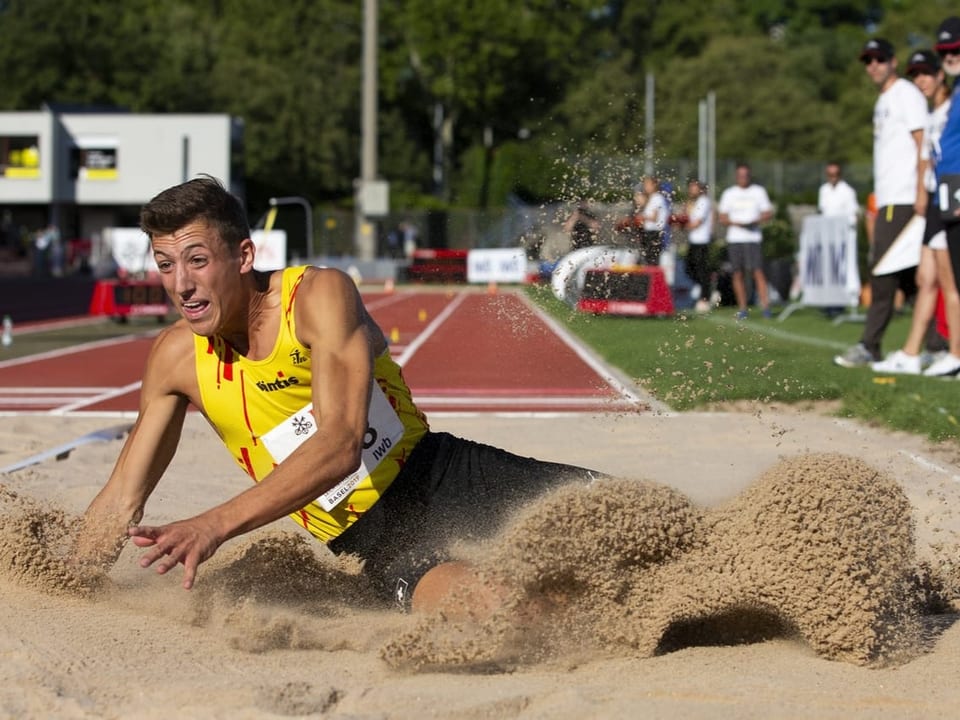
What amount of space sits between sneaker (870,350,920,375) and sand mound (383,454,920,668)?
6374 millimetres

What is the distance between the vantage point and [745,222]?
1661cm

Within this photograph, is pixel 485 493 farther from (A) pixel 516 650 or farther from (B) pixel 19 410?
(B) pixel 19 410

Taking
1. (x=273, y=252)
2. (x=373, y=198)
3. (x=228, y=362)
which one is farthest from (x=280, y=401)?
(x=373, y=198)

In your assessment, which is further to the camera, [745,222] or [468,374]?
[745,222]

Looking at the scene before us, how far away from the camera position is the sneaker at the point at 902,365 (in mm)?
9539

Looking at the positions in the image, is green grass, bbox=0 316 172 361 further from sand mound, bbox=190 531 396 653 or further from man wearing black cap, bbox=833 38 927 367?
sand mound, bbox=190 531 396 653

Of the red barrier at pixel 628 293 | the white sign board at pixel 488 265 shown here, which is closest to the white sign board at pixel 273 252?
the white sign board at pixel 488 265

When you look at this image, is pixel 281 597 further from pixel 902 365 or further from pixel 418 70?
pixel 418 70

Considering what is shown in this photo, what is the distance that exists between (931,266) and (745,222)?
728cm

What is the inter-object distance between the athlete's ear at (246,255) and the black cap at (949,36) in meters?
6.20

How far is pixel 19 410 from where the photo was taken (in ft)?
28.8

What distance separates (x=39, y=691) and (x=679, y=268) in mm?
18029

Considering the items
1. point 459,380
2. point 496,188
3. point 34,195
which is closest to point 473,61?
point 34,195

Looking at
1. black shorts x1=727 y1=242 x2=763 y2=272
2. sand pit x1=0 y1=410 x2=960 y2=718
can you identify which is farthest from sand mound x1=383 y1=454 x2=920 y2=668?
black shorts x1=727 y1=242 x2=763 y2=272
